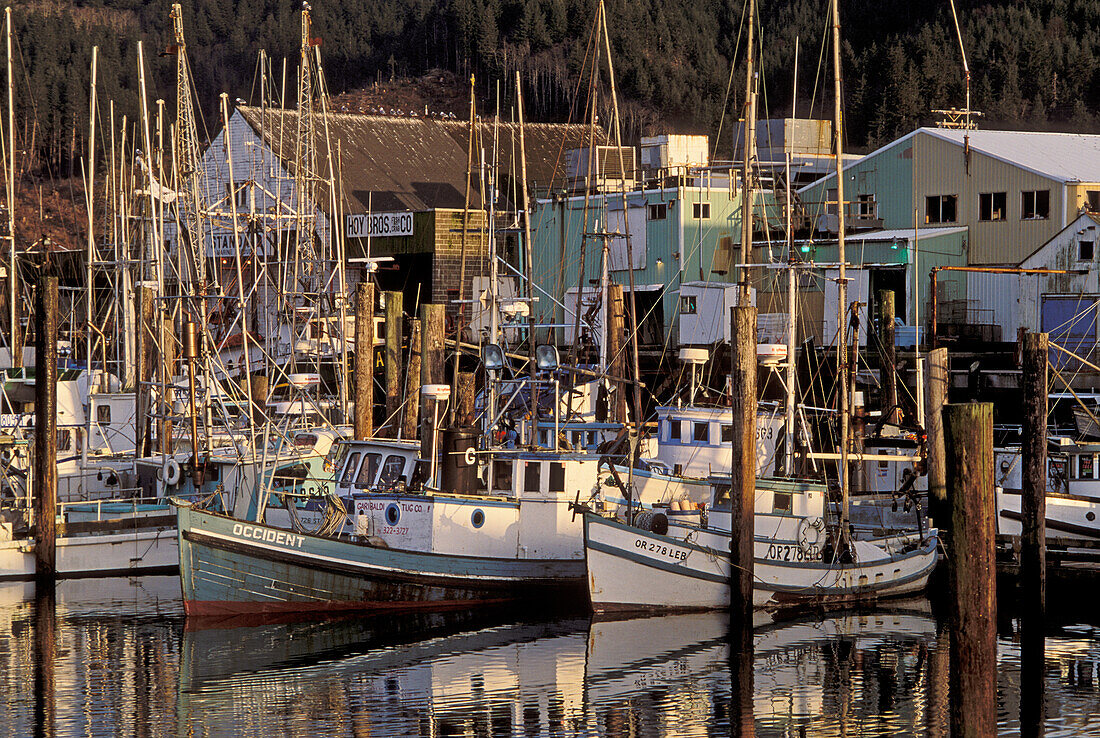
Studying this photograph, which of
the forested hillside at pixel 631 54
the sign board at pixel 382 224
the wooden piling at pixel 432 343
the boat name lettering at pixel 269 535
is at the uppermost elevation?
the forested hillside at pixel 631 54

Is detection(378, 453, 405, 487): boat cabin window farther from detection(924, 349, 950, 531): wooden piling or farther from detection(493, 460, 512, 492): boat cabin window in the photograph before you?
detection(924, 349, 950, 531): wooden piling

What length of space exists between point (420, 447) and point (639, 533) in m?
5.27

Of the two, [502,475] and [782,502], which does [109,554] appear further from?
[782,502]

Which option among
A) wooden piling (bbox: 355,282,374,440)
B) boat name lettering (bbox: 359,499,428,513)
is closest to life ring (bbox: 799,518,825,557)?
boat name lettering (bbox: 359,499,428,513)

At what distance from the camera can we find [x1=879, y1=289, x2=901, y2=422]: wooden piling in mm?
34875

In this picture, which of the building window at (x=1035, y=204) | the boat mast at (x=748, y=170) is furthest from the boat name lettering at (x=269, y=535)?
the building window at (x=1035, y=204)

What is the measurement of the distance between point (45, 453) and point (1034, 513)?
19230 mm

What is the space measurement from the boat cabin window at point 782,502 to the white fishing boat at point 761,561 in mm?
19

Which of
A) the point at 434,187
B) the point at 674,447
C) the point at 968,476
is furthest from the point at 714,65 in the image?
the point at 968,476

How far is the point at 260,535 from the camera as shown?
85.9 ft

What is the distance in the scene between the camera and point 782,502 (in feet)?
90.6

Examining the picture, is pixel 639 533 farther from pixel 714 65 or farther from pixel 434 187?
pixel 714 65

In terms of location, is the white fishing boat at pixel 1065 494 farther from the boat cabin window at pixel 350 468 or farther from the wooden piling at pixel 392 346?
the wooden piling at pixel 392 346

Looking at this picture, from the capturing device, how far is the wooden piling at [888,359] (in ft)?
114
